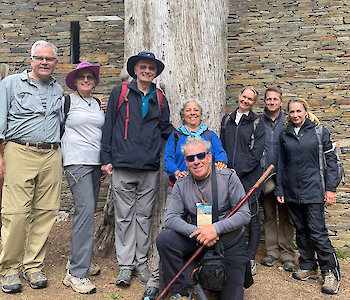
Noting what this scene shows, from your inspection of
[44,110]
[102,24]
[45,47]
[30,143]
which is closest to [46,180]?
[30,143]

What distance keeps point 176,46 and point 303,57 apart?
2.23 m

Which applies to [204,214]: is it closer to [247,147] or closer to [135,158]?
[135,158]

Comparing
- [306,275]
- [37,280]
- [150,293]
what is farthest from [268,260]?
[37,280]

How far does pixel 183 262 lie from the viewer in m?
3.09

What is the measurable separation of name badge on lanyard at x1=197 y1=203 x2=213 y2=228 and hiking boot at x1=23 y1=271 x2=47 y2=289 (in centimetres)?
169

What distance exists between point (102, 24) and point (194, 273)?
4500mm

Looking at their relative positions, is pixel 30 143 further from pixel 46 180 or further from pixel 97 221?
pixel 97 221

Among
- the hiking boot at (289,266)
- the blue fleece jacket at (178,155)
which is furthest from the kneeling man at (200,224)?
the hiking boot at (289,266)

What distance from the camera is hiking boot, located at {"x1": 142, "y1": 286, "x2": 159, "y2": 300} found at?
3306 millimetres

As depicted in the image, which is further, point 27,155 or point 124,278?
point 124,278

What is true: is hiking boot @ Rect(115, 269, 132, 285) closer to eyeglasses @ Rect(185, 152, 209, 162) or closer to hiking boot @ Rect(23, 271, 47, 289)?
hiking boot @ Rect(23, 271, 47, 289)

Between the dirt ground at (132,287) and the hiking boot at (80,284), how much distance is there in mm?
43

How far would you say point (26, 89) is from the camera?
11.2 feet

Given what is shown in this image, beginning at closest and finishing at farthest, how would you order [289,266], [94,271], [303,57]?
[94,271] < [289,266] < [303,57]
